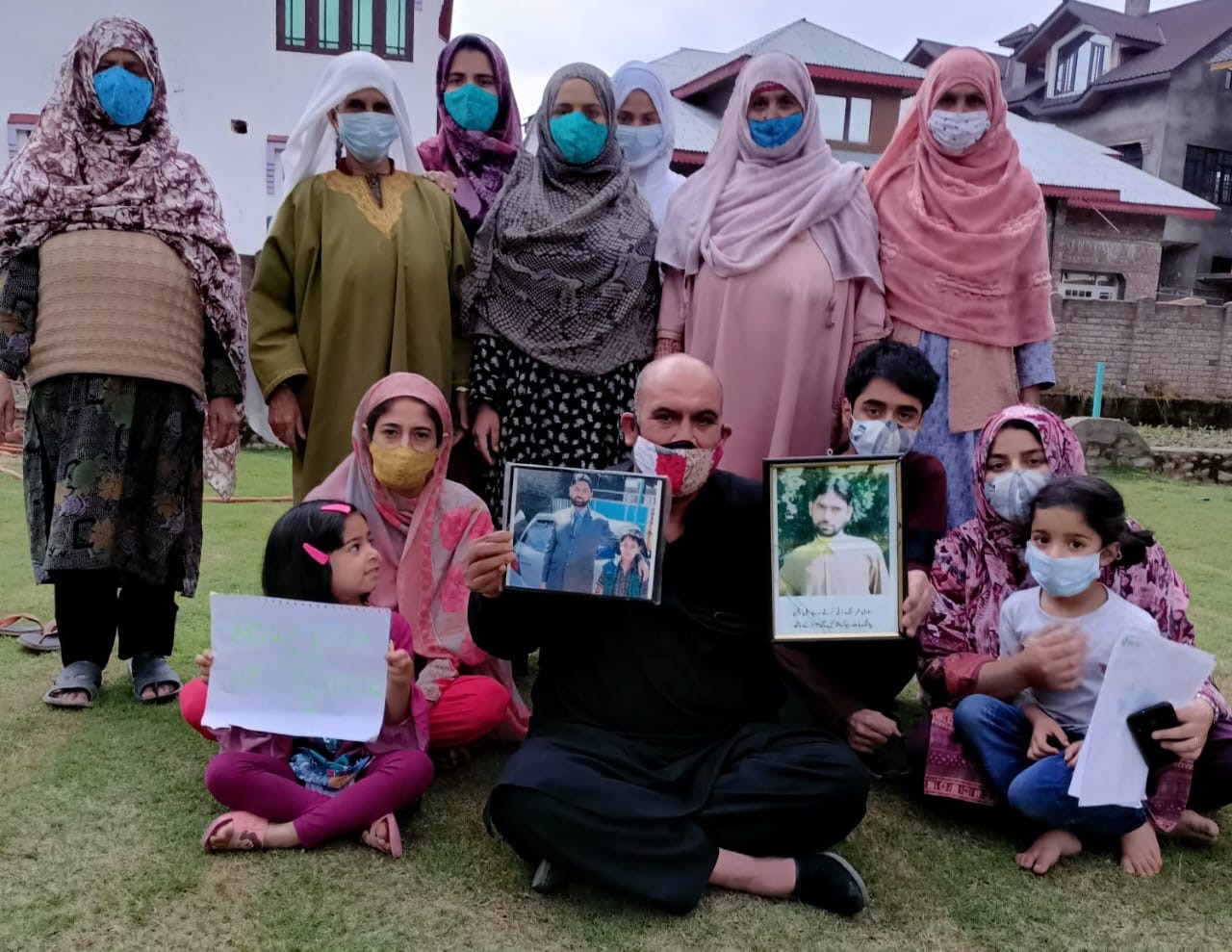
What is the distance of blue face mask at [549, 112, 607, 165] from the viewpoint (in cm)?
320

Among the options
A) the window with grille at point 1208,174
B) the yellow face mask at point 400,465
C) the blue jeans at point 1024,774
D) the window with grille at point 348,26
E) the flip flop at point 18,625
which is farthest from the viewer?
the window with grille at point 1208,174

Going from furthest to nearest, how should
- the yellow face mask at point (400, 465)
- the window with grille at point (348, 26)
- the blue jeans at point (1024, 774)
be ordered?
the window with grille at point (348, 26)
the yellow face mask at point (400, 465)
the blue jeans at point (1024, 774)

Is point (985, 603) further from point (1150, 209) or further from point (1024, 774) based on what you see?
point (1150, 209)

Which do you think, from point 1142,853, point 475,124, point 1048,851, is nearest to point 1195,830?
point 1142,853

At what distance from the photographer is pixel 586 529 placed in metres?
2.20

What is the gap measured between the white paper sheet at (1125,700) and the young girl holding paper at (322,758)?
1466mm

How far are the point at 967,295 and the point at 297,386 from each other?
2107 mm

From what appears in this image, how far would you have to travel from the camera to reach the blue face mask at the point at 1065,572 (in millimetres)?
2371

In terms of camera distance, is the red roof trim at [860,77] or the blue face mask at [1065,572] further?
the red roof trim at [860,77]

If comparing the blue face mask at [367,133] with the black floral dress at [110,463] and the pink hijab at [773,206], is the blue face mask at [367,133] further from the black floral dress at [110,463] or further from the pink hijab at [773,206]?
the pink hijab at [773,206]

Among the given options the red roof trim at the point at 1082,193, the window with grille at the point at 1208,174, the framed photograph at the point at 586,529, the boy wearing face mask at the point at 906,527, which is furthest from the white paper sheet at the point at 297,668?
the window with grille at the point at 1208,174

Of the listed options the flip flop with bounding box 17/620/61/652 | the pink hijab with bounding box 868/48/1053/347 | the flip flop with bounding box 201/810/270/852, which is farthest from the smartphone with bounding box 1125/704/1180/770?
the flip flop with bounding box 17/620/61/652

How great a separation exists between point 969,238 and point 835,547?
1.48 meters

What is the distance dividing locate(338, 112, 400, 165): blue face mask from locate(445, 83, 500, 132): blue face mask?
278 millimetres
